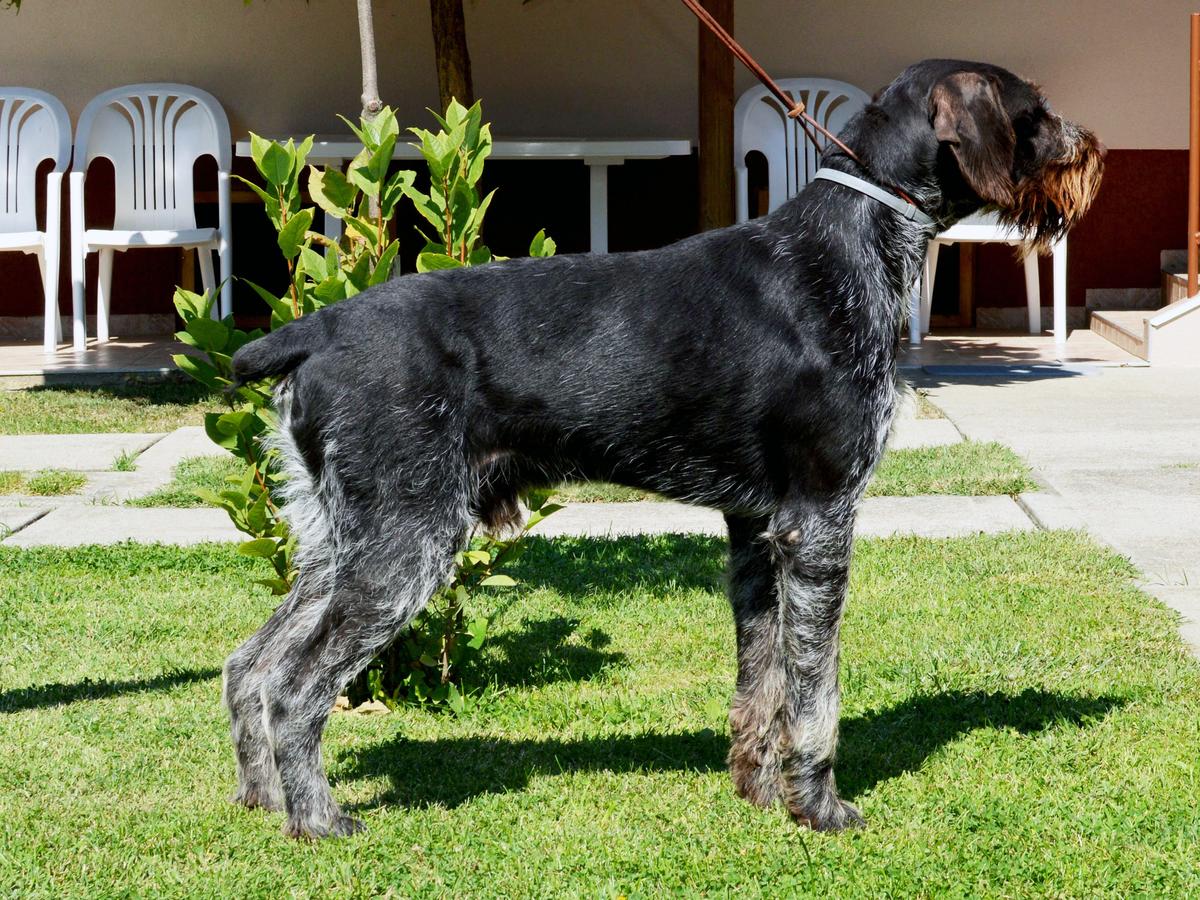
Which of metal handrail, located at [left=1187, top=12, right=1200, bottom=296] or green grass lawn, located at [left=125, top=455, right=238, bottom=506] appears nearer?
green grass lawn, located at [left=125, top=455, right=238, bottom=506]

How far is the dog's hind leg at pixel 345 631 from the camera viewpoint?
139 inches

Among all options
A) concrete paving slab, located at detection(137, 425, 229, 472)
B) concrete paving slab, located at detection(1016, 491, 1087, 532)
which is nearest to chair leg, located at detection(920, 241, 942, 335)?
concrete paving slab, located at detection(1016, 491, 1087, 532)

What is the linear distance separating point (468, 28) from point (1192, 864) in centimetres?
975

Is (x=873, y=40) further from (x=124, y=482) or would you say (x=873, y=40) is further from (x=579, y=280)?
(x=579, y=280)

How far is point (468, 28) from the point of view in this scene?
1182cm

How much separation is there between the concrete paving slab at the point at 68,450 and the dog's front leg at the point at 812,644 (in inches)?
201

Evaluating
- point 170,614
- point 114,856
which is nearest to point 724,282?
point 114,856

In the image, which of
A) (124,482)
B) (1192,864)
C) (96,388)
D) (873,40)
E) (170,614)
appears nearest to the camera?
(1192,864)

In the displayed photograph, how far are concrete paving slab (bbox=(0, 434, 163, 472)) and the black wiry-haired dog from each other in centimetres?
454

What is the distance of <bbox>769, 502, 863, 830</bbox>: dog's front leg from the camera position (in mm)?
3566

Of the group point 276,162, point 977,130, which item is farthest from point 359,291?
point 977,130

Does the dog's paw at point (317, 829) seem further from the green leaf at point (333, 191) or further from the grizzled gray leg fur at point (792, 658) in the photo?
the green leaf at point (333, 191)

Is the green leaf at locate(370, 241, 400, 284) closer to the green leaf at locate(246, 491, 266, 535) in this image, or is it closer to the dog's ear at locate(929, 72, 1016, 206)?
the green leaf at locate(246, 491, 266, 535)

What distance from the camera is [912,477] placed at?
7.23m
